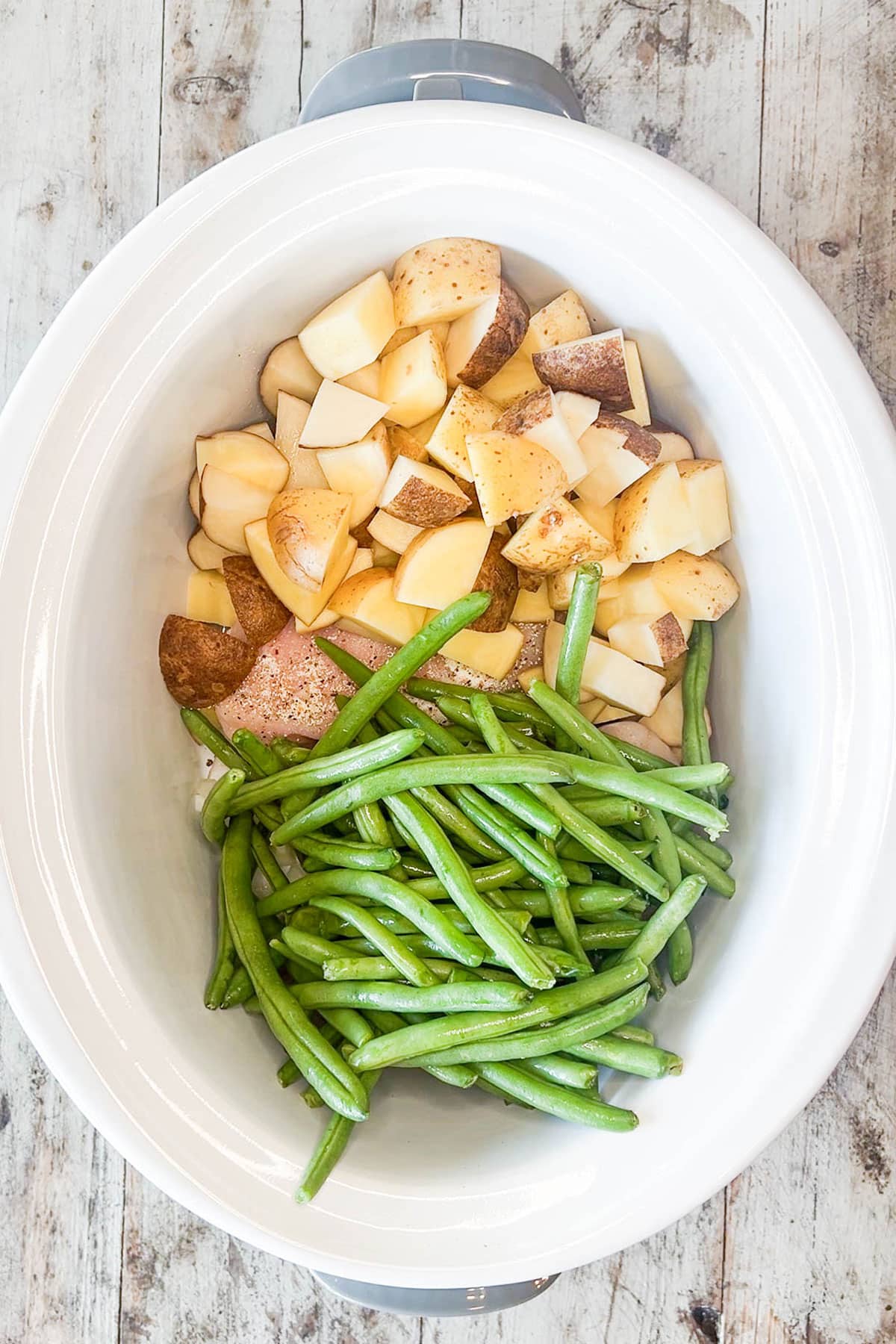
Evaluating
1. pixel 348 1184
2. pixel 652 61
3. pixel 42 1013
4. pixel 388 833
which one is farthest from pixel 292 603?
pixel 652 61

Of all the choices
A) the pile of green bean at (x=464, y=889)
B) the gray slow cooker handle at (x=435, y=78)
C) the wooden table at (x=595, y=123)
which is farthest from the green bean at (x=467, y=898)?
the gray slow cooker handle at (x=435, y=78)

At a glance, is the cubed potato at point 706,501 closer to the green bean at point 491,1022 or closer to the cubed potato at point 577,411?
the cubed potato at point 577,411

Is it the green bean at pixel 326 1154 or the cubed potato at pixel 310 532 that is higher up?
the cubed potato at pixel 310 532

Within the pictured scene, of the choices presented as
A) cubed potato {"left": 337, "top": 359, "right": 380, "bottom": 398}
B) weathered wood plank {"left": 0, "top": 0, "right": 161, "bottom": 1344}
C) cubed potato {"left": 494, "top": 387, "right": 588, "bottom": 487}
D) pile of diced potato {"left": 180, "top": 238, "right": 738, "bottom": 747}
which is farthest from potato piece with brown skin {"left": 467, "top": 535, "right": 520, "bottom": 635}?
weathered wood plank {"left": 0, "top": 0, "right": 161, "bottom": 1344}

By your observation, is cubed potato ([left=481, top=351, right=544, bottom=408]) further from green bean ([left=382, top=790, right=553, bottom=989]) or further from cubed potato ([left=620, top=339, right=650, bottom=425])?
green bean ([left=382, top=790, right=553, bottom=989])

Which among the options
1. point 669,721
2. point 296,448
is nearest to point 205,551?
point 296,448
